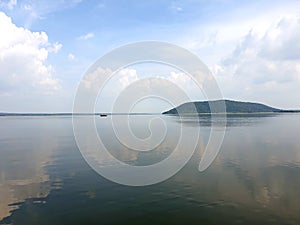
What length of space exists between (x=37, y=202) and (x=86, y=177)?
754 cm

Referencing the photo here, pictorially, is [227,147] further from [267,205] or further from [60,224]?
[60,224]

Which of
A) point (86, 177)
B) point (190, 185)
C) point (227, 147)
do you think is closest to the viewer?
point (190, 185)

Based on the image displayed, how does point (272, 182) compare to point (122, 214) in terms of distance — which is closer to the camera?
point (122, 214)

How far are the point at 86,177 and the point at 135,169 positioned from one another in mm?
6360

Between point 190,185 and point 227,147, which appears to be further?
point 227,147

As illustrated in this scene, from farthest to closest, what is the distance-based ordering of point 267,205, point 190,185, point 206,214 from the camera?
point 190,185 < point 267,205 < point 206,214

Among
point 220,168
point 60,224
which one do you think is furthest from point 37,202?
point 220,168

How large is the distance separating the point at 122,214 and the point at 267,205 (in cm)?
1042

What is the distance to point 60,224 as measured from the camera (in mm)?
17578

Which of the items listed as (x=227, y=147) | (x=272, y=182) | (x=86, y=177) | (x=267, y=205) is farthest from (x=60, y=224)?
(x=227, y=147)

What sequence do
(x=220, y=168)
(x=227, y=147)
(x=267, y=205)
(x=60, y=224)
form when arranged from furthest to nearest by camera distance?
(x=227, y=147) → (x=220, y=168) → (x=267, y=205) → (x=60, y=224)

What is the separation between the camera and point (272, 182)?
87.4 feet

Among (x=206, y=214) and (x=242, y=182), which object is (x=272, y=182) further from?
(x=206, y=214)

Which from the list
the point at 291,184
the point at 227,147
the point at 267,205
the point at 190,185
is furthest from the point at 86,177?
the point at 227,147
